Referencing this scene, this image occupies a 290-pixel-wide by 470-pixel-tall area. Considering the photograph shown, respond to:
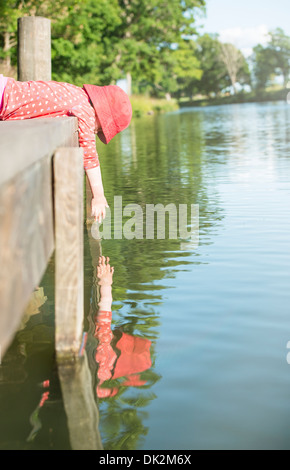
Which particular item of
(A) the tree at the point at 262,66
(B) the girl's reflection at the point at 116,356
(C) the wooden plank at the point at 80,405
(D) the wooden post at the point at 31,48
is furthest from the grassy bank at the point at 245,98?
(C) the wooden plank at the point at 80,405

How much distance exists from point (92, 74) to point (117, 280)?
1330 inches

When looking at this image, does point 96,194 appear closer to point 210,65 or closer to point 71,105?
point 71,105

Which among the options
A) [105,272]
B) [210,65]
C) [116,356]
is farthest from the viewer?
[210,65]

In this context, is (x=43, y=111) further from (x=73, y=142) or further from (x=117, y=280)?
(x=117, y=280)

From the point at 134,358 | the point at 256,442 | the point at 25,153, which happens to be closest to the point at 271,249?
the point at 134,358

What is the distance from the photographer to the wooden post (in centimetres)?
580

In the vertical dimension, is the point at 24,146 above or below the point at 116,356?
above

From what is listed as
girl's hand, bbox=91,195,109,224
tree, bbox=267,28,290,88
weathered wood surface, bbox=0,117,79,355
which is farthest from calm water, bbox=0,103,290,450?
tree, bbox=267,28,290,88

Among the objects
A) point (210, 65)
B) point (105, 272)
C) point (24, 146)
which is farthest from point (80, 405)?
point (210, 65)

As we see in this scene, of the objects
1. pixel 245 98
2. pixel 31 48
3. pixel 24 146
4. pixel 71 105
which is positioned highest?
pixel 245 98

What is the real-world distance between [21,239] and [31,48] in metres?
4.37

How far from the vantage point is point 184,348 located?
112 inches

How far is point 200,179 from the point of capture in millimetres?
8625

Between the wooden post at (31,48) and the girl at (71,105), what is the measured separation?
5.56 ft
